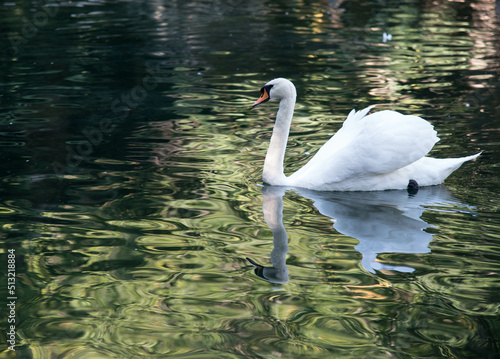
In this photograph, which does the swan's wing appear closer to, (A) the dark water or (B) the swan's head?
(A) the dark water

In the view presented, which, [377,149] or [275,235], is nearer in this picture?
[275,235]

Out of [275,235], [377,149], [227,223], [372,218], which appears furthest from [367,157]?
[227,223]

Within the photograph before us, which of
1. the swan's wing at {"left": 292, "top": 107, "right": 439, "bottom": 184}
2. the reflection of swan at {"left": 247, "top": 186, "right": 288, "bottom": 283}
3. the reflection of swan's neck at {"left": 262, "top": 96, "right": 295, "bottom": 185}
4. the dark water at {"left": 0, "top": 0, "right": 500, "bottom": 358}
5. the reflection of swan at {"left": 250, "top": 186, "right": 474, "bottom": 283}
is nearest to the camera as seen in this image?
the dark water at {"left": 0, "top": 0, "right": 500, "bottom": 358}

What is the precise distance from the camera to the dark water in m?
4.67

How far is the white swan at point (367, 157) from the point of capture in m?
7.36

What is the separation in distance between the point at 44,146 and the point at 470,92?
692 cm

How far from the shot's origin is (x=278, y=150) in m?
7.87

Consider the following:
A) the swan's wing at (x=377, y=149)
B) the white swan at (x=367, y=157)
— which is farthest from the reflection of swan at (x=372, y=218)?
the swan's wing at (x=377, y=149)

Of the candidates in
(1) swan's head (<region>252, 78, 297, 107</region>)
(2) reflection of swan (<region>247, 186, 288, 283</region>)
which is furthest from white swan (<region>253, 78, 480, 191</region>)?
(2) reflection of swan (<region>247, 186, 288, 283</region>)

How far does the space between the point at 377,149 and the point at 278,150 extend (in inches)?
43.6

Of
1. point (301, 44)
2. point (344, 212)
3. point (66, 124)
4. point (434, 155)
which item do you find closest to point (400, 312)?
point (344, 212)

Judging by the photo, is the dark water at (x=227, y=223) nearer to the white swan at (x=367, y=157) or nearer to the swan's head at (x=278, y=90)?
the white swan at (x=367, y=157)

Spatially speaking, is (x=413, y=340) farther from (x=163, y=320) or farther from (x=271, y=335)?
(x=163, y=320)

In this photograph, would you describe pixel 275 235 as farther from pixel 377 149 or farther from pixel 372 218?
pixel 377 149
